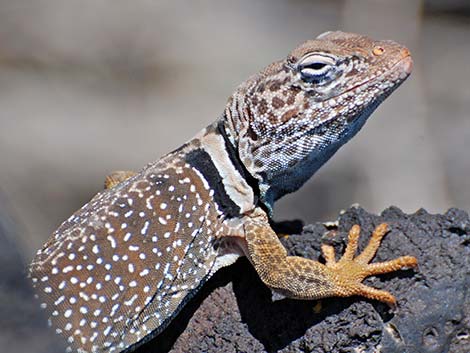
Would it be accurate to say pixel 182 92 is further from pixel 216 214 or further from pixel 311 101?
pixel 311 101

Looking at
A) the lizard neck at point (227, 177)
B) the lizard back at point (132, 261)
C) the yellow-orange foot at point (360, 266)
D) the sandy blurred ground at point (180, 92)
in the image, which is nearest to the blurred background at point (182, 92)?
the sandy blurred ground at point (180, 92)

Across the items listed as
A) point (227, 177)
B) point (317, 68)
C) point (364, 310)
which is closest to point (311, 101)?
point (317, 68)

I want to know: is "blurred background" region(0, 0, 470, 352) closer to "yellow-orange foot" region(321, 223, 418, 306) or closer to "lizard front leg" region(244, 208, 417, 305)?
"lizard front leg" region(244, 208, 417, 305)

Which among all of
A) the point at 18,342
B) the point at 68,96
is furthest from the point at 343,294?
the point at 68,96

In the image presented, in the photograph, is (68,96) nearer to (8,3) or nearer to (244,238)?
(8,3)

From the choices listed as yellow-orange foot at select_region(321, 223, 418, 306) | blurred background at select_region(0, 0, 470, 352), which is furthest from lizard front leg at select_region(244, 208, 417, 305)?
blurred background at select_region(0, 0, 470, 352)

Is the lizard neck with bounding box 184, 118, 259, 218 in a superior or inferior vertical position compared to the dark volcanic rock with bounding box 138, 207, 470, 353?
superior

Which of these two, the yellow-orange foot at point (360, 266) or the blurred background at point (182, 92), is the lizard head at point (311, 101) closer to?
the yellow-orange foot at point (360, 266)

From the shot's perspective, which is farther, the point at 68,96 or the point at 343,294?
the point at 68,96
